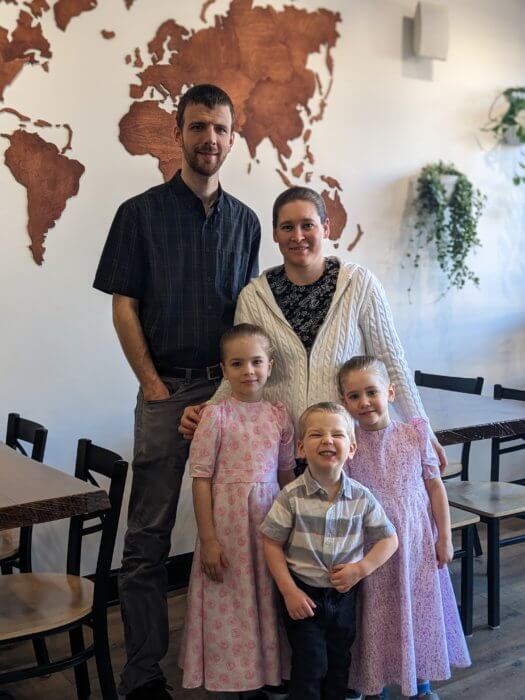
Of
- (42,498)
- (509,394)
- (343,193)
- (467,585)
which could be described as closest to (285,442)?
(42,498)

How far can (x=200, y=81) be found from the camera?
10.2 ft

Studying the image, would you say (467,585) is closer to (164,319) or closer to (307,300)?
(307,300)

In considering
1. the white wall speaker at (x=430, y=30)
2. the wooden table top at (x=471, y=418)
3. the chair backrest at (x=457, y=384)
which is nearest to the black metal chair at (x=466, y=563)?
the wooden table top at (x=471, y=418)

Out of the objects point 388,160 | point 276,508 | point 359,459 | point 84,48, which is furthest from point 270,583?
point 388,160

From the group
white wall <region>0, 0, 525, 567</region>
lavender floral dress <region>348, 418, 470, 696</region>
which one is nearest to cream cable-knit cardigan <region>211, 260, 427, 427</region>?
lavender floral dress <region>348, 418, 470, 696</region>

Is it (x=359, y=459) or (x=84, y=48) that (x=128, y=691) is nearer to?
(x=359, y=459)

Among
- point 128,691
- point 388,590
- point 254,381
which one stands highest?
point 254,381

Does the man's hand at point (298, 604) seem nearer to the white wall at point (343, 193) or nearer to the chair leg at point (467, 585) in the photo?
the chair leg at point (467, 585)

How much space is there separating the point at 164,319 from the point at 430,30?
93.9 inches

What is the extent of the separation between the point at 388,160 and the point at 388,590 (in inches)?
93.1

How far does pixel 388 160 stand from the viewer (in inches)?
146

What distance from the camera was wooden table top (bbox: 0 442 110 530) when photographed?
1.58m

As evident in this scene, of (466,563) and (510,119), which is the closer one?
(466,563)

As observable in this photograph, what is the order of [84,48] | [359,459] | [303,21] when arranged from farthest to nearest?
A: [303,21] → [84,48] → [359,459]
